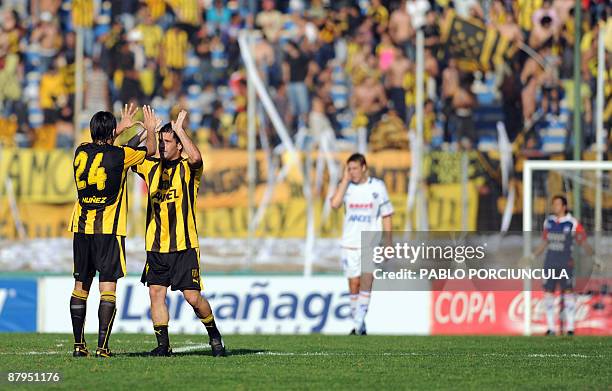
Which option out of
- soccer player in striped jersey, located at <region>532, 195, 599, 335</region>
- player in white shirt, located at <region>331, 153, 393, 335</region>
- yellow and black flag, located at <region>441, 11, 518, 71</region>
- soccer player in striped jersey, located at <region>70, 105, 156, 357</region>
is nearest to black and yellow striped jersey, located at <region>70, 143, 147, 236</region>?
soccer player in striped jersey, located at <region>70, 105, 156, 357</region>

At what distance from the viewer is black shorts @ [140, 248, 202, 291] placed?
940 centimetres

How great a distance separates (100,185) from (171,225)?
673mm

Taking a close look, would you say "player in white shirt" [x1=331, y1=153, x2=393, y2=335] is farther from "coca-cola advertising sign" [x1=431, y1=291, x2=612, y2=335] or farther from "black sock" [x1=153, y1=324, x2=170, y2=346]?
"black sock" [x1=153, y1=324, x2=170, y2=346]

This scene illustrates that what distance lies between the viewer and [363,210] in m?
14.2

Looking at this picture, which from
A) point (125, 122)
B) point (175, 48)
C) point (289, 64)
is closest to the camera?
point (125, 122)

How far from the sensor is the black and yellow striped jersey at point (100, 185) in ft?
29.8

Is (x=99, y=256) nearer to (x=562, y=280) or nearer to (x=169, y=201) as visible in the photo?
(x=169, y=201)

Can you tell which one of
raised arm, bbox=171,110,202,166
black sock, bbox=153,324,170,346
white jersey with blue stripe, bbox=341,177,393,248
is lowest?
black sock, bbox=153,324,170,346

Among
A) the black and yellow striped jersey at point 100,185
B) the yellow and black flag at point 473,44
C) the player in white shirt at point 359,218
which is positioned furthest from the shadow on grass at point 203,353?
the yellow and black flag at point 473,44

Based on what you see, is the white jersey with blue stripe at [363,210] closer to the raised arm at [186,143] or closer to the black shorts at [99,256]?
the raised arm at [186,143]

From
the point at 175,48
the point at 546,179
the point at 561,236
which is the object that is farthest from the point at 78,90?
the point at 561,236

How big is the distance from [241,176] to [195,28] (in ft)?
13.8

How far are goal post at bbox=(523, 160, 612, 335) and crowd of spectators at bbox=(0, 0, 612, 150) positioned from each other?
3089mm

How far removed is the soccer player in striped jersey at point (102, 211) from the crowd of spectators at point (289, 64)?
10872 mm
